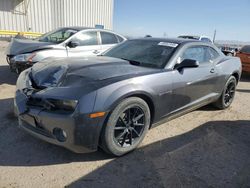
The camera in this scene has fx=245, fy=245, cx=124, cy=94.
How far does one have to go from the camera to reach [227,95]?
5.23 metres

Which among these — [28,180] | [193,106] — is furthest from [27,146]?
[193,106]

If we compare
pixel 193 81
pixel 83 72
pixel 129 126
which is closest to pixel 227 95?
pixel 193 81

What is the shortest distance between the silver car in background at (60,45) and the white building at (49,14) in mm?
11526

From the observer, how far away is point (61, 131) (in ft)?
8.84

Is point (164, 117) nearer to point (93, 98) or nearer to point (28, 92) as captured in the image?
point (93, 98)

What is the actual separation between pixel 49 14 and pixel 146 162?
1781cm

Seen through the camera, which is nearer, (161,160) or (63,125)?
(63,125)

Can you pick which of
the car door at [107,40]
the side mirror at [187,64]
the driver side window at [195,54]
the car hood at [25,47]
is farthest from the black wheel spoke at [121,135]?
Result: the car door at [107,40]

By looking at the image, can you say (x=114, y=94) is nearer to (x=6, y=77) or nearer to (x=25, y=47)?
(x=25, y=47)

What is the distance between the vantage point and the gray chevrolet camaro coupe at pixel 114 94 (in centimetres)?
265

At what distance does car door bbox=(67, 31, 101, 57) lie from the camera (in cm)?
662

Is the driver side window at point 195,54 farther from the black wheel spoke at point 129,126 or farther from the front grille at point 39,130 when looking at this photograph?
the front grille at point 39,130

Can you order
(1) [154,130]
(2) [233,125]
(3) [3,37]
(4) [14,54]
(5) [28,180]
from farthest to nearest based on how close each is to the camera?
(3) [3,37] < (4) [14,54] < (2) [233,125] < (1) [154,130] < (5) [28,180]

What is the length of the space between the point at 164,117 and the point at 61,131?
156cm
